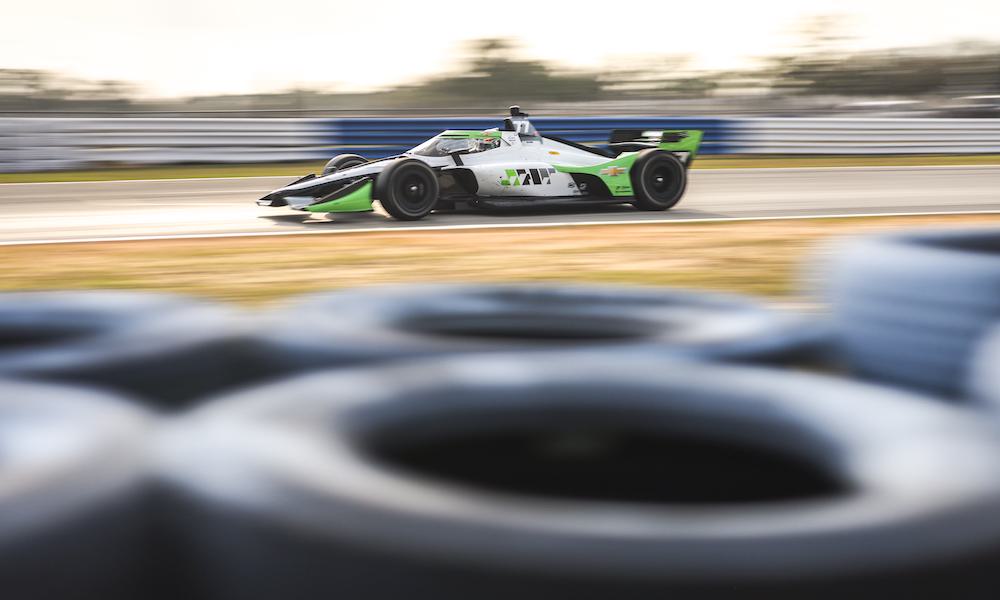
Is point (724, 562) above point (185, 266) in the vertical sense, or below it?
above

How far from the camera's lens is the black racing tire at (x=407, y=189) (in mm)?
9164

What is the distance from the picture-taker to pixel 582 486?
162 centimetres

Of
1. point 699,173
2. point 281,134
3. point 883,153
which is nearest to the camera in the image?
point 699,173

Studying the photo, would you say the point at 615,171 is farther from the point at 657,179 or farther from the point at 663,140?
the point at 663,140

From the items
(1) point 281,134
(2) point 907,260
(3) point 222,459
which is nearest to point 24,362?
(3) point 222,459

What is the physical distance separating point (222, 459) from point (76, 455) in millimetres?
219

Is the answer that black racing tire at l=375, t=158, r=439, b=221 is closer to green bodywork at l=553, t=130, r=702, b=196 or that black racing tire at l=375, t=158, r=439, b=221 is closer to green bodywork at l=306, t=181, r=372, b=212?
green bodywork at l=306, t=181, r=372, b=212

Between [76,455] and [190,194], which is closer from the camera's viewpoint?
[76,455]

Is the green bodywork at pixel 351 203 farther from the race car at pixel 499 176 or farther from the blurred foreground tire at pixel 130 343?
the blurred foreground tire at pixel 130 343

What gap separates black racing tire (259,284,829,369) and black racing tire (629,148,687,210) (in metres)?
7.56

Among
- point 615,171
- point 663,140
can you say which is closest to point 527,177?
point 615,171

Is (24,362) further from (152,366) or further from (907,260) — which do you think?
(907,260)

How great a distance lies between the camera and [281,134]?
719 inches

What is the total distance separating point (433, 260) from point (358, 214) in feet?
11.6
